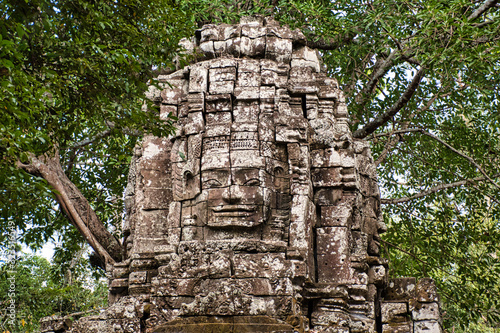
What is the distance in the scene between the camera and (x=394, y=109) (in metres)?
11.8

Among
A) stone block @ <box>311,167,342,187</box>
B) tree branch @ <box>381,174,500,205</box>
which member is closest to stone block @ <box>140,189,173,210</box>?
stone block @ <box>311,167,342,187</box>

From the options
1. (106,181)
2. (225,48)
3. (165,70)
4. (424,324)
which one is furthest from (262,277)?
(106,181)

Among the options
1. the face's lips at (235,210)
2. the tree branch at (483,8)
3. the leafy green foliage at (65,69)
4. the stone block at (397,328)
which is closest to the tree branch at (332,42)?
the tree branch at (483,8)

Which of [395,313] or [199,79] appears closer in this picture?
[395,313]

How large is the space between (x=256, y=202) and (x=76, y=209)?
3.77m

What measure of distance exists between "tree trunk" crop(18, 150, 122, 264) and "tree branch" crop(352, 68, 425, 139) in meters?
5.29

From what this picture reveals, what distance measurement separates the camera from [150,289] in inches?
293

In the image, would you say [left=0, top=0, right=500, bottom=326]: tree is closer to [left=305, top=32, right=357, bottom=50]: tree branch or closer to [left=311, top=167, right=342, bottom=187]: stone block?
[left=305, top=32, right=357, bottom=50]: tree branch

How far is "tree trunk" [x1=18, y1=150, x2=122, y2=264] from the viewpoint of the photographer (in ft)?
31.9

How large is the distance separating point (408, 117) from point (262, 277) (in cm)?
678

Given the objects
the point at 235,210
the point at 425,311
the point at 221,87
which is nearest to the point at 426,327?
the point at 425,311

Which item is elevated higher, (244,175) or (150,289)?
(244,175)

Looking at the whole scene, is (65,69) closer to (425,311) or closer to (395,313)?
(395,313)

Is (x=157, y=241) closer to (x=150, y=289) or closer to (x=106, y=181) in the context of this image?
(x=150, y=289)
